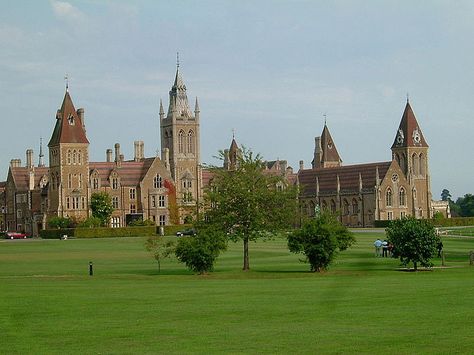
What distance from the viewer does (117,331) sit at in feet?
76.7

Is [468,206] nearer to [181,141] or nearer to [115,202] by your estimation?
[181,141]

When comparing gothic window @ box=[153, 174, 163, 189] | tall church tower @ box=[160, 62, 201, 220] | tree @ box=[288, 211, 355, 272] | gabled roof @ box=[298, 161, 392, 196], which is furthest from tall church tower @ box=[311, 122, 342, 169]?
tree @ box=[288, 211, 355, 272]

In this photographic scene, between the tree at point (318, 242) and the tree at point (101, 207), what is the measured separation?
267 ft

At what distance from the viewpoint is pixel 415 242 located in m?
47.0

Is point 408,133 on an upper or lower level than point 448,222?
upper

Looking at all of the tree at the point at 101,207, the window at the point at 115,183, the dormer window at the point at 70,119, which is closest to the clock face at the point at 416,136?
the window at the point at 115,183

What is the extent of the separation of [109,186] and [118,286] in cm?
9771

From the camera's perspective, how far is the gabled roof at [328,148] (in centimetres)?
17400

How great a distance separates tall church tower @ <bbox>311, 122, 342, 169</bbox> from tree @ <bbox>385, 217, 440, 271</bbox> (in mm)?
125795

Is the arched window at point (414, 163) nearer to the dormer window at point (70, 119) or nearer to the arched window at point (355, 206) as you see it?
the arched window at point (355, 206)

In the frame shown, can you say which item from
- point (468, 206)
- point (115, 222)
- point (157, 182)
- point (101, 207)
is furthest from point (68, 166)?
point (468, 206)

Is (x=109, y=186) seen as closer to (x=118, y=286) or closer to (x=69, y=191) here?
(x=69, y=191)

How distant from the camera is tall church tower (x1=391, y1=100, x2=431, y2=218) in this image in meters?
150

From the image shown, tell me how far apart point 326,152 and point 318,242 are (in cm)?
12724
